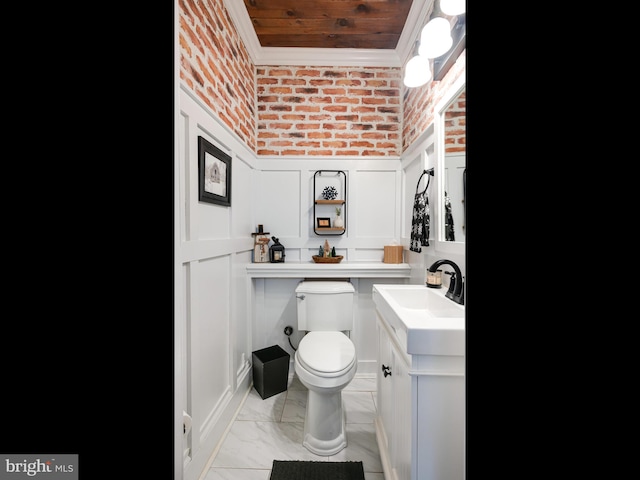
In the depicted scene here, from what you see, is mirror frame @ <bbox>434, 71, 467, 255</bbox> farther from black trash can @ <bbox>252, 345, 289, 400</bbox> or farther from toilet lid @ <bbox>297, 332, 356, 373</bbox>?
black trash can @ <bbox>252, 345, 289, 400</bbox>

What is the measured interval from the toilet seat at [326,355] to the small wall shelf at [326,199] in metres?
0.90

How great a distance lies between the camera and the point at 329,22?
195cm

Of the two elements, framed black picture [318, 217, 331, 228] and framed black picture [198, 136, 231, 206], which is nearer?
framed black picture [198, 136, 231, 206]

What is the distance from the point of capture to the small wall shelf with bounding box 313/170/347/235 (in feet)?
7.75

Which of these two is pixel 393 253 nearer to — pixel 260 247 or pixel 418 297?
pixel 418 297

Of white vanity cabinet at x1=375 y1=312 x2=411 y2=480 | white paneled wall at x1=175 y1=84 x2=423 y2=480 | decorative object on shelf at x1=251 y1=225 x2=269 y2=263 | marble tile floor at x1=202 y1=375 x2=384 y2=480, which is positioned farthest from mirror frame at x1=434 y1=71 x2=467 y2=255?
decorative object on shelf at x1=251 y1=225 x2=269 y2=263

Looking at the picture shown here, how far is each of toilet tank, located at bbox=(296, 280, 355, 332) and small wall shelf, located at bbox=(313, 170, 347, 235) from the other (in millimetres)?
566

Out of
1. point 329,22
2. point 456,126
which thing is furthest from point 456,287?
point 329,22

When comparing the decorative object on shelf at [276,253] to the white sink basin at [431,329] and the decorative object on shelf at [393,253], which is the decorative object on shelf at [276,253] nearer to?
the decorative object on shelf at [393,253]
